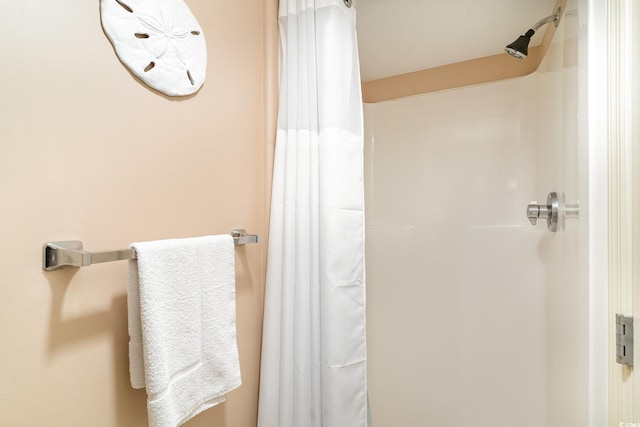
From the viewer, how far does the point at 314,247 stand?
3.67 ft

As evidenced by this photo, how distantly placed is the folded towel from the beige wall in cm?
8

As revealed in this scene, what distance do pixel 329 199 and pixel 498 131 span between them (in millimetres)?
1142

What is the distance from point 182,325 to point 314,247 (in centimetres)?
51

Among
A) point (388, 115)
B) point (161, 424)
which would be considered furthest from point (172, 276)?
point (388, 115)

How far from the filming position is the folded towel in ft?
2.10

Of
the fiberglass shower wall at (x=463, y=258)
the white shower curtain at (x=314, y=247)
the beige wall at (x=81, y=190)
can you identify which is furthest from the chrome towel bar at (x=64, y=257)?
the fiberglass shower wall at (x=463, y=258)

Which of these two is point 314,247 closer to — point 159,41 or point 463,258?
point 159,41

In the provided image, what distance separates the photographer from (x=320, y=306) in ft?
3.68

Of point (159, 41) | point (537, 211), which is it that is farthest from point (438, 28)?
point (159, 41)

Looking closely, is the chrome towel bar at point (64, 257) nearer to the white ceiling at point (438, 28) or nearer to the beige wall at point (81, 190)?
the beige wall at point (81, 190)

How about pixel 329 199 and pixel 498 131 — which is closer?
pixel 329 199

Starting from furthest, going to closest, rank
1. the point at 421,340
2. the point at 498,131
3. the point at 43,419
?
the point at 421,340, the point at 498,131, the point at 43,419

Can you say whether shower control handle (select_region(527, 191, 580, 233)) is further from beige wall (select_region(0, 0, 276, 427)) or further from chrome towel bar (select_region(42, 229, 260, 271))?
chrome towel bar (select_region(42, 229, 260, 271))

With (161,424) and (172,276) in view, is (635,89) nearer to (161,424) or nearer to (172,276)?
(172,276)
